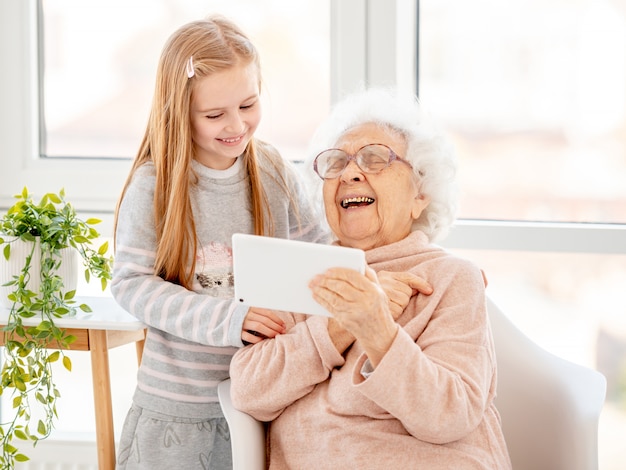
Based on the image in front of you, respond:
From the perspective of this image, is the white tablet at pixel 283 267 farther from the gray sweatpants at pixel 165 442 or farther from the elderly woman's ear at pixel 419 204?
the gray sweatpants at pixel 165 442

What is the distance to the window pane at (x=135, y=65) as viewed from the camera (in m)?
2.67

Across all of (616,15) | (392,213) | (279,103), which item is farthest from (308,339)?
(616,15)

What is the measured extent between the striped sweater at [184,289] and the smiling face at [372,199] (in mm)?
286

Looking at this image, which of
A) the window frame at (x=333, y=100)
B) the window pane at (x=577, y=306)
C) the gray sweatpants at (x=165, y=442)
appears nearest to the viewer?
the gray sweatpants at (x=165, y=442)

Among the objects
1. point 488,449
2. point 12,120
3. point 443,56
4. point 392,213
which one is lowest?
point 488,449

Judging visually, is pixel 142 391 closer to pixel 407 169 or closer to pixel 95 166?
pixel 407 169

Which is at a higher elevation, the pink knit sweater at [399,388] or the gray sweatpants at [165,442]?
the pink knit sweater at [399,388]

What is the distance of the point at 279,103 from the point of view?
2707mm

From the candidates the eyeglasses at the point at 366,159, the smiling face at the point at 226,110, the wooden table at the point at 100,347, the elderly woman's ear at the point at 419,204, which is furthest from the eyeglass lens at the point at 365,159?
Result: the wooden table at the point at 100,347

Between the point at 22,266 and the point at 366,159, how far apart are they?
926 mm

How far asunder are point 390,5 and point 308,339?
1.18 meters

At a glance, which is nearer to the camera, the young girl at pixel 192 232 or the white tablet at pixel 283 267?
the white tablet at pixel 283 267

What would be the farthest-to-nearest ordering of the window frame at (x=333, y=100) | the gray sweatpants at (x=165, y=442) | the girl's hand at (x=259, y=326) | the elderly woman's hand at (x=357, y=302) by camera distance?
1. the window frame at (x=333, y=100)
2. the gray sweatpants at (x=165, y=442)
3. the girl's hand at (x=259, y=326)
4. the elderly woman's hand at (x=357, y=302)

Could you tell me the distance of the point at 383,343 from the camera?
151cm
